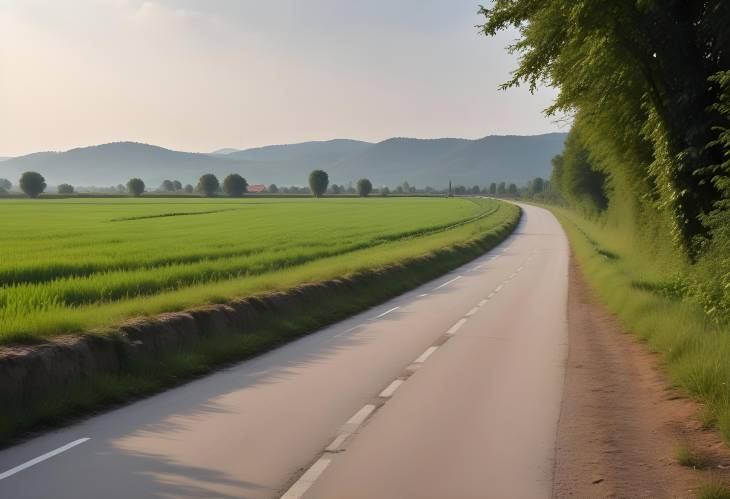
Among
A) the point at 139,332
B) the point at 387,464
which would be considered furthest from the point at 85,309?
the point at 387,464

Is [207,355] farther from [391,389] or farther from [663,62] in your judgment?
[663,62]

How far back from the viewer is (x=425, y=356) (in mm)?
13039

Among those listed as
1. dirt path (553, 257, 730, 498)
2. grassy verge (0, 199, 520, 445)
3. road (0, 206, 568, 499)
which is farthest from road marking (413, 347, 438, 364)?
grassy verge (0, 199, 520, 445)

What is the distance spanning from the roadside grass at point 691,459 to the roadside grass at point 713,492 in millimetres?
792

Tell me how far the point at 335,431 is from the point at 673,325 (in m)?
7.68

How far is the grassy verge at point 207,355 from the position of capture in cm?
854

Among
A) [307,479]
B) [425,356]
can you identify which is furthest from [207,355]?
[307,479]

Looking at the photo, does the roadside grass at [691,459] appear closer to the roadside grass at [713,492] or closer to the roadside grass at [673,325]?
the roadside grass at [673,325]

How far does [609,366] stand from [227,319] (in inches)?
278

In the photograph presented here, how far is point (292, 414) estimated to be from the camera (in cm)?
895

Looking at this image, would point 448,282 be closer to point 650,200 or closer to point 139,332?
point 650,200

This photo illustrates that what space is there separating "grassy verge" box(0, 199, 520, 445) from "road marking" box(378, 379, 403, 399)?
303 centimetres

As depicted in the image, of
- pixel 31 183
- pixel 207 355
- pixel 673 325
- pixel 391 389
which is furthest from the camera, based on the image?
pixel 31 183

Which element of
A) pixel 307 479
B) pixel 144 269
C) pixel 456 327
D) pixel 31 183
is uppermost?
pixel 31 183
